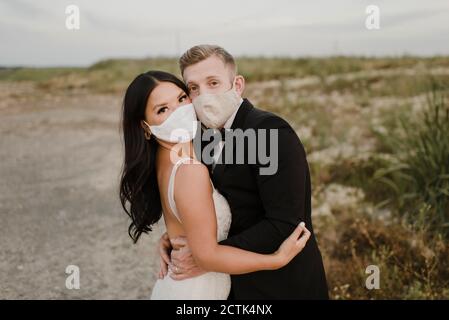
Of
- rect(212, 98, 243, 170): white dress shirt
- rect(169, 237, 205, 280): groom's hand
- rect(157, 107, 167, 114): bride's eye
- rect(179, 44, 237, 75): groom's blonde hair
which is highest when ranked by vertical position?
rect(179, 44, 237, 75): groom's blonde hair

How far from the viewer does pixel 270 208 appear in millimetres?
2127

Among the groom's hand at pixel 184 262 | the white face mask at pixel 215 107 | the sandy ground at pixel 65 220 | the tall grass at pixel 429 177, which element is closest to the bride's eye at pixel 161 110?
the white face mask at pixel 215 107

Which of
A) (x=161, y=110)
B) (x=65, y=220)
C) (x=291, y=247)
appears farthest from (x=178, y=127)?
(x=65, y=220)

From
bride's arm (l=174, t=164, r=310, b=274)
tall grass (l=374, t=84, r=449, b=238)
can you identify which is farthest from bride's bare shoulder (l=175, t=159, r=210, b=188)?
tall grass (l=374, t=84, r=449, b=238)

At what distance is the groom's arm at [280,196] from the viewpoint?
2.11 meters

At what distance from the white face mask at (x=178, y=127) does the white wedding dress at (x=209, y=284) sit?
278 millimetres

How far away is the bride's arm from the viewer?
2090mm

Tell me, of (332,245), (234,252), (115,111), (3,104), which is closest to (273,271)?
(234,252)

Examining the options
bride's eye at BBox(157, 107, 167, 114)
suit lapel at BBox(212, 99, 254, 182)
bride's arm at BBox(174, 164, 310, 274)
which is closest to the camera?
bride's arm at BBox(174, 164, 310, 274)

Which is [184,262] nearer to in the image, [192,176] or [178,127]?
[192,176]

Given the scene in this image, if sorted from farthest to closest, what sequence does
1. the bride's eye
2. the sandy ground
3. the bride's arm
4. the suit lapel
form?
the sandy ground
the bride's eye
the suit lapel
the bride's arm

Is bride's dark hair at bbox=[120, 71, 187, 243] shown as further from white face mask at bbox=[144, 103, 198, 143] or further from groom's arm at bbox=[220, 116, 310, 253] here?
groom's arm at bbox=[220, 116, 310, 253]

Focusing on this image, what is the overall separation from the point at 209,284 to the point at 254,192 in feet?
1.74

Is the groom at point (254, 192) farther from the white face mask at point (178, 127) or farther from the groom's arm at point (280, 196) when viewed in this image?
the white face mask at point (178, 127)
